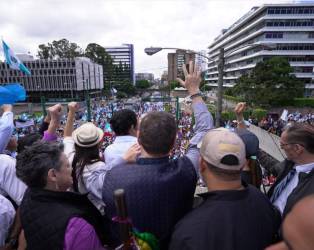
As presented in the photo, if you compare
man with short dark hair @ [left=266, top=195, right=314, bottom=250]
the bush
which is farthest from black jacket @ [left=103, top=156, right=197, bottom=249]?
the bush

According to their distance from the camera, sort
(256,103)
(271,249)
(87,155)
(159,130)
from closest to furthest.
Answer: (271,249), (159,130), (87,155), (256,103)

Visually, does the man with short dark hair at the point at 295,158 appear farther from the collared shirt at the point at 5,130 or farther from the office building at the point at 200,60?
the collared shirt at the point at 5,130

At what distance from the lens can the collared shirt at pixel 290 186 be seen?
2.18 m

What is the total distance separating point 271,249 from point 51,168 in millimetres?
1385

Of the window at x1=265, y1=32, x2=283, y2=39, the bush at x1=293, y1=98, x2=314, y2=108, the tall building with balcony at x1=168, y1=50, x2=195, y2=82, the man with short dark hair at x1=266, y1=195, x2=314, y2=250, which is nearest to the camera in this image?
the man with short dark hair at x1=266, y1=195, x2=314, y2=250

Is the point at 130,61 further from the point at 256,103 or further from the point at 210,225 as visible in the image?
the point at 210,225

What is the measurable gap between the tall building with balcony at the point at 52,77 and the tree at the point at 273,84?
3780 centimetres

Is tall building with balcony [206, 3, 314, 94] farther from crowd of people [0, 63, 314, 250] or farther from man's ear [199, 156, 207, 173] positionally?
man's ear [199, 156, 207, 173]

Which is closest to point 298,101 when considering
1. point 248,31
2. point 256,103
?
point 256,103

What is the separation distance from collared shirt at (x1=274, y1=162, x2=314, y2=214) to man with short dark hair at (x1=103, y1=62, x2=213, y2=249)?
3.19 feet

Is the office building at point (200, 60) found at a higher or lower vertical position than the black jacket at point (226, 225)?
higher

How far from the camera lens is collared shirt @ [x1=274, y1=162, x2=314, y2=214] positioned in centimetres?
218

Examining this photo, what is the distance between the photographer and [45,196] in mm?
1654

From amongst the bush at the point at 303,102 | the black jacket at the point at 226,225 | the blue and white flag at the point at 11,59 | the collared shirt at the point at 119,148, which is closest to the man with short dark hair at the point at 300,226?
the black jacket at the point at 226,225
